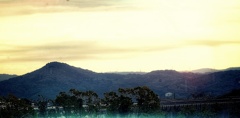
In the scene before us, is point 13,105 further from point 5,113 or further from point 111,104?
point 111,104

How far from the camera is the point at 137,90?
185250mm

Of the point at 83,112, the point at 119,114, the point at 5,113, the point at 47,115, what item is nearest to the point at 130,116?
the point at 119,114

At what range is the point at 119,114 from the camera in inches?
6949

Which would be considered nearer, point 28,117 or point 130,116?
point 28,117

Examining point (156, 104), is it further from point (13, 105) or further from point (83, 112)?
A: point (13, 105)

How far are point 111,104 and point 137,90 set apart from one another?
12860mm

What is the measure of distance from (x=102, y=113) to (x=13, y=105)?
4358 centimetres

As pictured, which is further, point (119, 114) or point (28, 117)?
point (119, 114)

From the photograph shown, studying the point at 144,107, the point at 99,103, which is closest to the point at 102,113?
the point at 99,103

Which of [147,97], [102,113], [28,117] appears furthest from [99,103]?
[28,117]

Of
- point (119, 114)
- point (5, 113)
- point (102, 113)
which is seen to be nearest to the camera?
point (5, 113)

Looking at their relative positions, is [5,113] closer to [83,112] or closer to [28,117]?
[28,117]

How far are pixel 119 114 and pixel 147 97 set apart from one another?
12.8m

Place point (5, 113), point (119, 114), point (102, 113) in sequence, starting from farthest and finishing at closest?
point (102, 113) < point (119, 114) < point (5, 113)
